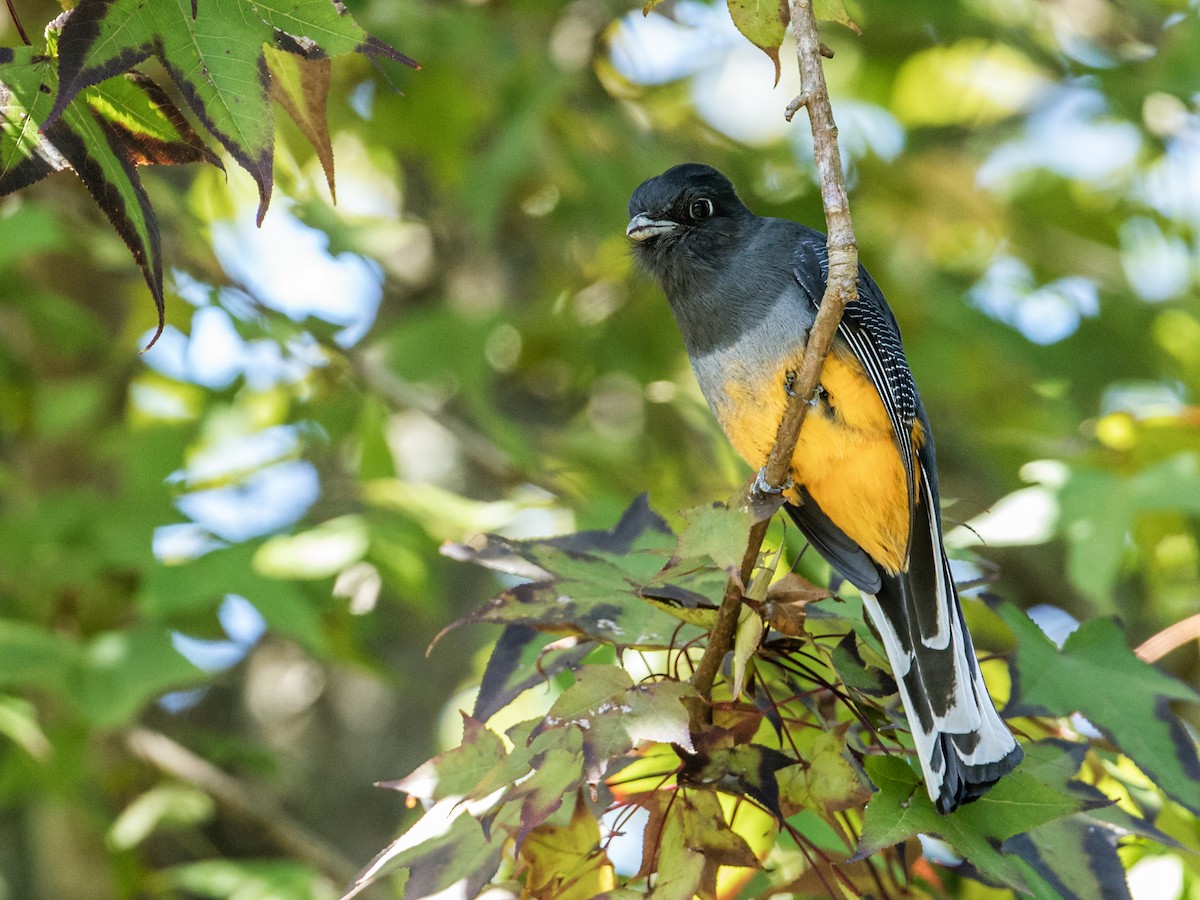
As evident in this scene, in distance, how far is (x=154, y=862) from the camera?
15.8 feet

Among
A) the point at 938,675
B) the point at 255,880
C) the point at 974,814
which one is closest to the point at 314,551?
the point at 255,880

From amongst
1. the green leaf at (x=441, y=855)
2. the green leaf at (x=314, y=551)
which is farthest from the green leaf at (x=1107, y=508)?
the green leaf at (x=314, y=551)

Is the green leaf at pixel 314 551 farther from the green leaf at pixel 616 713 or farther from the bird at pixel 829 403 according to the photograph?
the green leaf at pixel 616 713

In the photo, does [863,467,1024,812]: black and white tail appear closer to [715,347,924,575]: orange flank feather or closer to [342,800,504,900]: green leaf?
[715,347,924,575]: orange flank feather

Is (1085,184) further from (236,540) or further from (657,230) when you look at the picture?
(236,540)

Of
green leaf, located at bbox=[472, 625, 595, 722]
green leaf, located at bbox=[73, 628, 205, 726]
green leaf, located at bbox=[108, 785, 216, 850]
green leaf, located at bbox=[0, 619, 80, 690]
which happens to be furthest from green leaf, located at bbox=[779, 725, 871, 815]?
green leaf, located at bbox=[108, 785, 216, 850]

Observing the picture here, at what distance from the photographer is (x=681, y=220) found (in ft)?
9.32

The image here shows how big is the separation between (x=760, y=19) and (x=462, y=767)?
1135 millimetres

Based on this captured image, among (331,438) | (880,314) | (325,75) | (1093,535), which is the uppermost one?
(325,75)

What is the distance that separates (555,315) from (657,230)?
92.0 inches

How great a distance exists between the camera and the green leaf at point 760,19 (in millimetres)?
1731

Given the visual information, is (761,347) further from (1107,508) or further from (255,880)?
(255,880)

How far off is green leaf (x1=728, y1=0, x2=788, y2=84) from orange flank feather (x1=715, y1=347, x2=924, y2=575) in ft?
2.75

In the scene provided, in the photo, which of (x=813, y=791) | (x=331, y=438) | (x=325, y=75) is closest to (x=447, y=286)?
(x=331, y=438)
